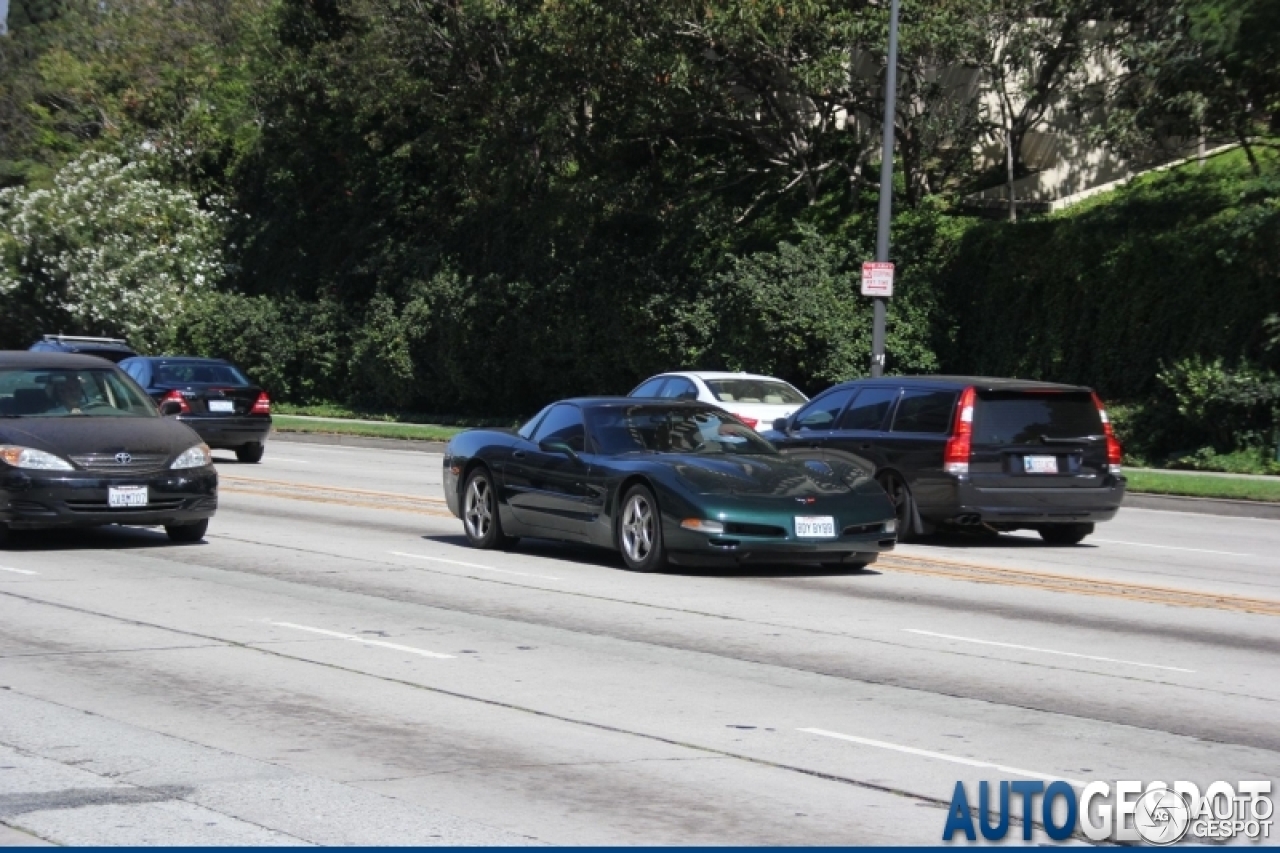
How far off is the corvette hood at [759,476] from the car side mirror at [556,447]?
1114 millimetres

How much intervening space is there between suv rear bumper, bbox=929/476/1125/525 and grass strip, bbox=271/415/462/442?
19830mm

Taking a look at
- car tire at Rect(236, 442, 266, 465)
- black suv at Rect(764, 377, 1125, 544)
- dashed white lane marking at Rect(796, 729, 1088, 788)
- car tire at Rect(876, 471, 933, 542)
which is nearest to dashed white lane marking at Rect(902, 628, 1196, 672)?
dashed white lane marking at Rect(796, 729, 1088, 788)

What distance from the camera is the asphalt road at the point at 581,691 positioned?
22.5 feet

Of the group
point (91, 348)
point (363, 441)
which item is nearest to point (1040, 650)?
point (91, 348)

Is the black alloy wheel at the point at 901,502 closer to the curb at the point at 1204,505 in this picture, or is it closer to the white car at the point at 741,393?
the curb at the point at 1204,505

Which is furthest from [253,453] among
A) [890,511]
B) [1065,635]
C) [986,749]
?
[986,749]

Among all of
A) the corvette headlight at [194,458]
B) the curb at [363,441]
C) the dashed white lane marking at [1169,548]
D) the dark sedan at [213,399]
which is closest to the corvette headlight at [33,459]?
the corvette headlight at [194,458]

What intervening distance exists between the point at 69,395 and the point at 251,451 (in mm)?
13058

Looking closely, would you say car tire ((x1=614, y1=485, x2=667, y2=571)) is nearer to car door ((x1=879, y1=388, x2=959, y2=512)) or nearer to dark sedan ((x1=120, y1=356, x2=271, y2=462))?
car door ((x1=879, y1=388, x2=959, y2=512))

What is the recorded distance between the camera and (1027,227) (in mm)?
34469

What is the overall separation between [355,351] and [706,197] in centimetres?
1241

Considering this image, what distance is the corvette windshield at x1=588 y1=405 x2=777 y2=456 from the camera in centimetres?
1523

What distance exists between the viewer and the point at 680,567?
15.0m

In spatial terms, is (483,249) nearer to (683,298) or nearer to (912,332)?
(683,298)
